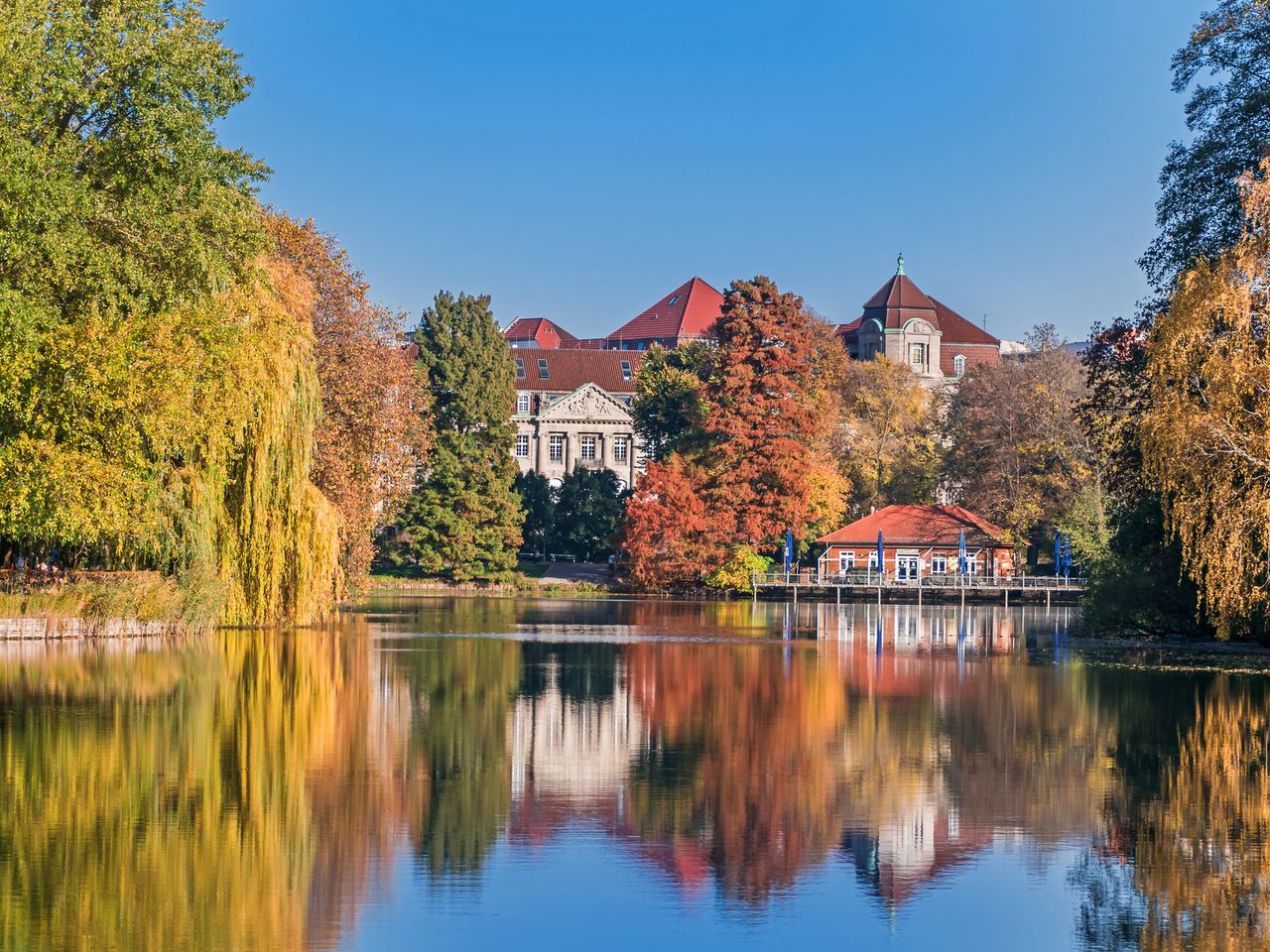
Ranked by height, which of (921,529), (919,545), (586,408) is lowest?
(919,545)

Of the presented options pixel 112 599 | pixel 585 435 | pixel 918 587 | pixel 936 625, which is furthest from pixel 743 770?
pixel 585 435

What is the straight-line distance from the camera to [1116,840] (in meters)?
13.0

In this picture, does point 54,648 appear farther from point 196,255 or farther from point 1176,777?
point 1176,777

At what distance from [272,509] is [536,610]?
2183cm

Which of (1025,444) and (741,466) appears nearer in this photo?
(1025,444)

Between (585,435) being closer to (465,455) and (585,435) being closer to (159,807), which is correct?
(465,455)

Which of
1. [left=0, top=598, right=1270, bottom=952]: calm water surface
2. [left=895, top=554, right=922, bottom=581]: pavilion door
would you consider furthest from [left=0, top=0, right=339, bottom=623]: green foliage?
[left=895, top=554, right=922, bottom=581]: pavilion door

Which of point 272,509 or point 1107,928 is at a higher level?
point 272,509

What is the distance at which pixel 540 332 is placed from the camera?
164 meters

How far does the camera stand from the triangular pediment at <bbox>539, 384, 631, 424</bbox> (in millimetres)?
111500

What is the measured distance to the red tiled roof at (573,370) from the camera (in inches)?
4732

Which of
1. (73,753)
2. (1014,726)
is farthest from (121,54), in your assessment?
(1014,726)

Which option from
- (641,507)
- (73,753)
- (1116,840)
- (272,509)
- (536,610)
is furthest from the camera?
(641,507)

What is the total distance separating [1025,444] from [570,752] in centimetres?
5566
